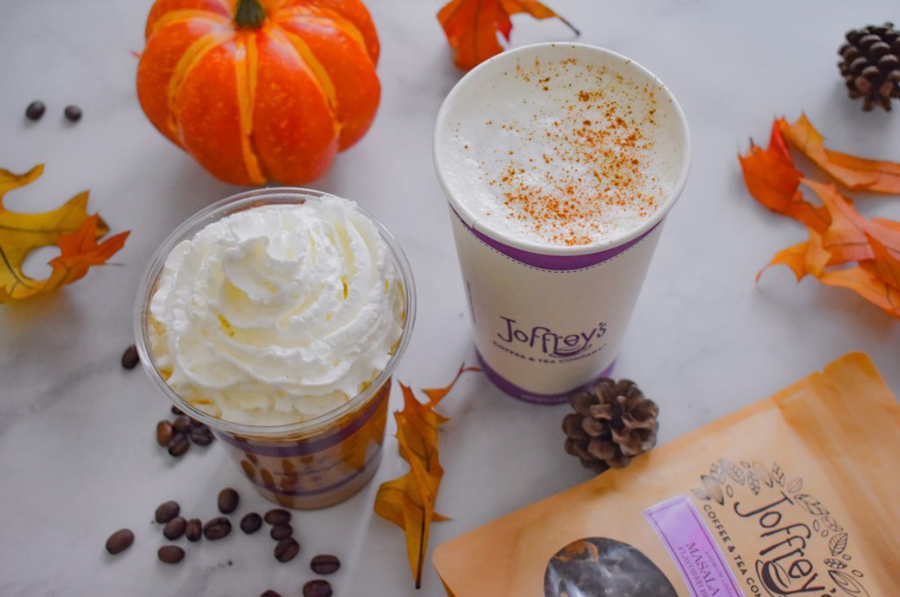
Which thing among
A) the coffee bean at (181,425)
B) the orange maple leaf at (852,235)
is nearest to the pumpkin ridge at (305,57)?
the coffee bean at (181,425)

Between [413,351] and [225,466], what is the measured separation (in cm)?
26

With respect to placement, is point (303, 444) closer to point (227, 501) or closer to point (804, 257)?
point (227, 501)

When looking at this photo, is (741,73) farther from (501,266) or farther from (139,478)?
(139,478)

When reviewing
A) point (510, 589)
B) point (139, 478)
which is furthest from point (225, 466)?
point (510, 589)

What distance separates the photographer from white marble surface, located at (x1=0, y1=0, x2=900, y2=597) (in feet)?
3.14

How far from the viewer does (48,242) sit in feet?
3.48

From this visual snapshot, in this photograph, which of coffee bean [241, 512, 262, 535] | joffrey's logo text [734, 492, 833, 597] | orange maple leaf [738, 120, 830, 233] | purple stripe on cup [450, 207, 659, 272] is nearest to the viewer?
purple stripe on cup [450, 207, 659, 272]

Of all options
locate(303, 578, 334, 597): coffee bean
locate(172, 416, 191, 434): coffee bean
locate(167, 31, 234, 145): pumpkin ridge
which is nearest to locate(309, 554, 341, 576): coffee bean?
locate(303, 578, 334, 597): coffee bean

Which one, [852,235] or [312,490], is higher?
[852,235]

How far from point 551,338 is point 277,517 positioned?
37 centimetres

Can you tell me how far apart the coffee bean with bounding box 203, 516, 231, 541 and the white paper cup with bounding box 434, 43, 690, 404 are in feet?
1.17

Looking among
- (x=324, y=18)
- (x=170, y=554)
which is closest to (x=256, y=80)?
(x=324, y=18)

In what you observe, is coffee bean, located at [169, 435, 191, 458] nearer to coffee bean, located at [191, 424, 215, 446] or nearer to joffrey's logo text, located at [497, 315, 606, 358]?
coffee bean, located at [191, 424, 215, 446]

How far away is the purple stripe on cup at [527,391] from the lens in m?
1.00
